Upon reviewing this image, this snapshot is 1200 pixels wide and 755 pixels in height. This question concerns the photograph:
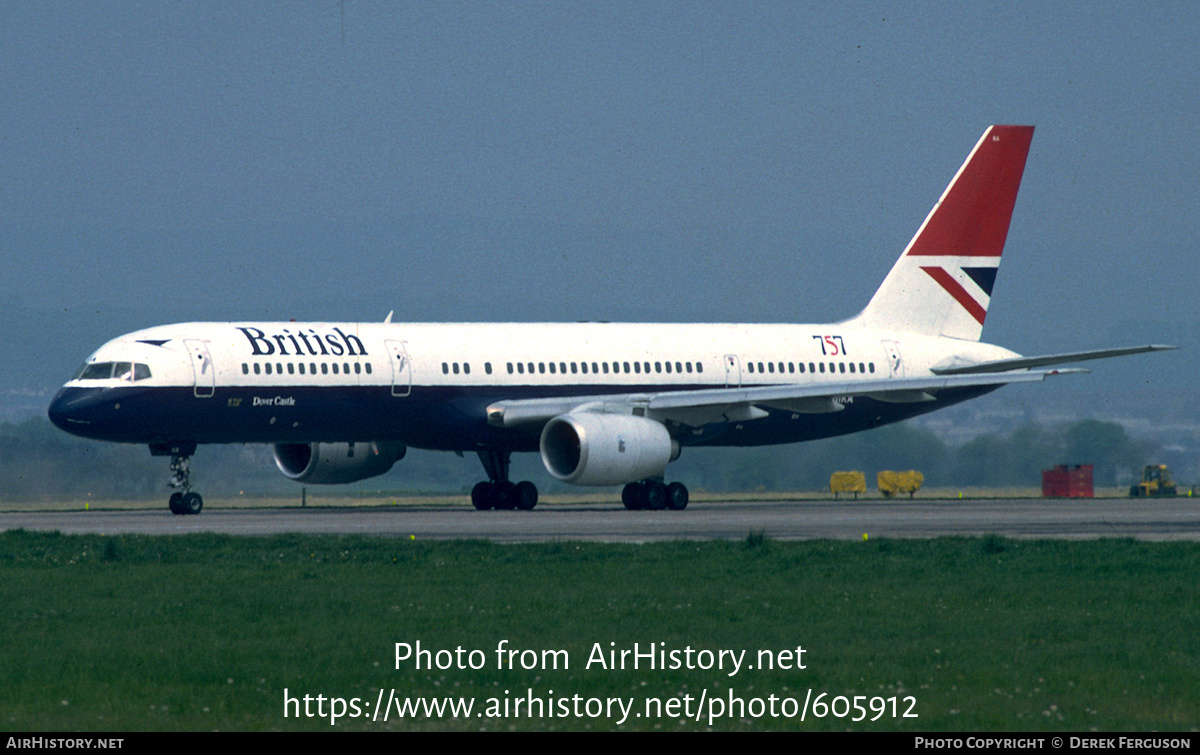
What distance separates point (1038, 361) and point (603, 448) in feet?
41.5

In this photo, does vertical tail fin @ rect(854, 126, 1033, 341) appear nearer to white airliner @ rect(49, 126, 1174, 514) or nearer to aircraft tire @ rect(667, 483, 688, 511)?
white airliner @ rect(49, 126, 1174, 514)

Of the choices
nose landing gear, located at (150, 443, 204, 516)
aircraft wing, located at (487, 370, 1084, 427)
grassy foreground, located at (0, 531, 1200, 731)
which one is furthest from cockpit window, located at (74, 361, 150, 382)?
grassy foreground, located at (0, 531, 1200, 731)

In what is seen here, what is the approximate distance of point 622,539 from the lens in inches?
994

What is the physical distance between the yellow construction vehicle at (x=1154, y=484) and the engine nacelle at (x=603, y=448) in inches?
825

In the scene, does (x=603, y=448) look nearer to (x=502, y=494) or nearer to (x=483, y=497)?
(x=502, y=494)

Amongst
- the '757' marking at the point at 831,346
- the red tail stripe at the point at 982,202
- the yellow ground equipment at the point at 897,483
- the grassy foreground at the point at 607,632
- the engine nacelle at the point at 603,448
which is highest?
the red tail stripe at the point at 982,202

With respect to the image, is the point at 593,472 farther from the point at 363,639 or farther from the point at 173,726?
the point at 173,726

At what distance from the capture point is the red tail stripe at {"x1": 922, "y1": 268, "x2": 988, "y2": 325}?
46.3 m

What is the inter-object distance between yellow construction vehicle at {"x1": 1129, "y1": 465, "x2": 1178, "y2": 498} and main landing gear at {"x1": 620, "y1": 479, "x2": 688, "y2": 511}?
1885 cm

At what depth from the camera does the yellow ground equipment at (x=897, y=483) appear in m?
50.5

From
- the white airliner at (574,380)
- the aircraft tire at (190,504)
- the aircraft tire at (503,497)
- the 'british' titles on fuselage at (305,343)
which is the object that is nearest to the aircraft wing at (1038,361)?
the white airliner at (574,380)

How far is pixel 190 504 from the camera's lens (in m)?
35.2

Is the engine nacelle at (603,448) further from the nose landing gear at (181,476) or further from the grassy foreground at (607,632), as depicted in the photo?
the grassy foreground at (607,632)

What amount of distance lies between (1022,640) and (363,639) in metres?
5.37
